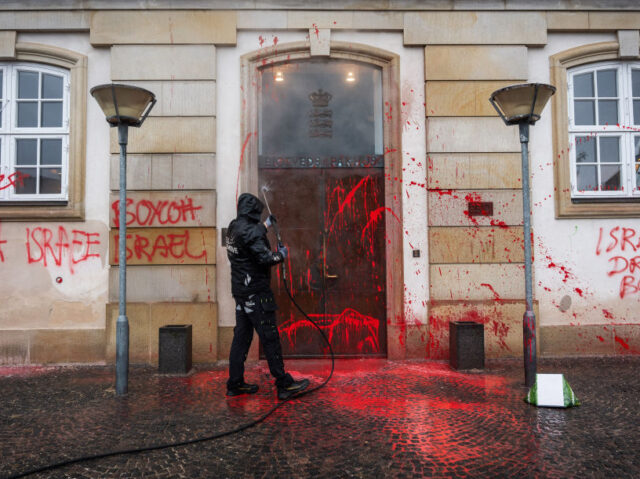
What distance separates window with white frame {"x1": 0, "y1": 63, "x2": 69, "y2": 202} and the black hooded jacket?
3.47m

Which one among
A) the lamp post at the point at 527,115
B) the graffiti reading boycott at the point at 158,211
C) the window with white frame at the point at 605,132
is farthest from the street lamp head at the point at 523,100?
the graffiti reading boycott at the point at 158,211

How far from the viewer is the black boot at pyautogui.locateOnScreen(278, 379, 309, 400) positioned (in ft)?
14.1

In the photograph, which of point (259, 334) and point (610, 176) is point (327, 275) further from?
point (610, 176)

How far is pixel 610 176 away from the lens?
6.40m

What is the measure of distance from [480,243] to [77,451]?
540 centimetres

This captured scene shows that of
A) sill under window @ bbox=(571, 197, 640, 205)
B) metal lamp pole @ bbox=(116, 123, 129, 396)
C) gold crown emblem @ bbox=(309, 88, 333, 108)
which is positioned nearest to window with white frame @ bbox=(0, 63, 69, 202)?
metal lamp pole @ bbox=(116, 123, 129, 396)

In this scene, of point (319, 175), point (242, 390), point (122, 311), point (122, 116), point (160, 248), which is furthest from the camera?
point (319, 175)

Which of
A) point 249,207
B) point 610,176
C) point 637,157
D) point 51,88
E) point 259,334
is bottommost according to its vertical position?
point 259,334

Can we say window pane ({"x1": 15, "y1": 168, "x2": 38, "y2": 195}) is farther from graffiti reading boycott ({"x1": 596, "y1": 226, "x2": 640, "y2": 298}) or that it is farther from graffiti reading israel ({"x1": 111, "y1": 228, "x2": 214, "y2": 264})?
graffiti reading boycott ({"x1": 596, "y1": 226, "x2": 640, "y2": 298})

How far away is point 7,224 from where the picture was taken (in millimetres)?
6023

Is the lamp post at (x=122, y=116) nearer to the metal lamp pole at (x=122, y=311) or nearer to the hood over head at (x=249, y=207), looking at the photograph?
the metal lamp pole at (x=122, y=311)

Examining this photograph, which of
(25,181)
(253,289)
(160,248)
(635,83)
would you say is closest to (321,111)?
(160,248)

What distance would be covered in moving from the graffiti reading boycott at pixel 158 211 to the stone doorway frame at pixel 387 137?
823 mm

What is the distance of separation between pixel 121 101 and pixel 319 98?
290 cm
